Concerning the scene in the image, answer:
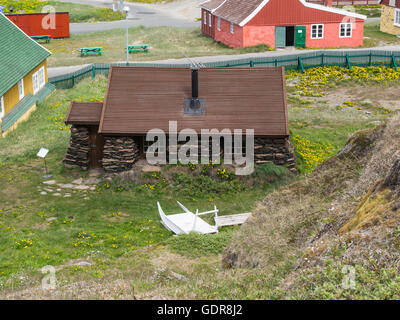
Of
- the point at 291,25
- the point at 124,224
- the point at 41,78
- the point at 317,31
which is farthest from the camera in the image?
the point at 317,31

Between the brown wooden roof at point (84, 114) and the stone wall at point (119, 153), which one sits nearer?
the stone wall at point (119, 153)

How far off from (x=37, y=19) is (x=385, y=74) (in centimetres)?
3094

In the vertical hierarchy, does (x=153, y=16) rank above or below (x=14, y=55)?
below

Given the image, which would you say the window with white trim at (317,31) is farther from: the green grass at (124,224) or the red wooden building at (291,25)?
the green grass at (124,224)

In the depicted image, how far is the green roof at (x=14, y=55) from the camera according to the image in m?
28.4

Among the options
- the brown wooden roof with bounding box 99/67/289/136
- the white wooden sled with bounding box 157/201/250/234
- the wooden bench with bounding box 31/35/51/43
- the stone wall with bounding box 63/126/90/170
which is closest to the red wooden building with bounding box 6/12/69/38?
the wooden bench with bounding box 31/35/51/43

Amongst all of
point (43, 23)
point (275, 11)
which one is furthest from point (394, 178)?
point (43, 23)

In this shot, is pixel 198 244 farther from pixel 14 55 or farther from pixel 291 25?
pixel 291 25

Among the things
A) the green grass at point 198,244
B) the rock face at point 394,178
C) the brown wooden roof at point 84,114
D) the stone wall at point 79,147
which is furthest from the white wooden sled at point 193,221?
the rock face at point 394,178

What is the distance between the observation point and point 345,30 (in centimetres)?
4744

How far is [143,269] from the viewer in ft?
45.8

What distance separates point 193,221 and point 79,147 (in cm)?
681

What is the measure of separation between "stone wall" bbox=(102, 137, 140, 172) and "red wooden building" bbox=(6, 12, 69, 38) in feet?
113

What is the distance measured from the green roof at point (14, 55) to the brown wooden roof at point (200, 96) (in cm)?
717
